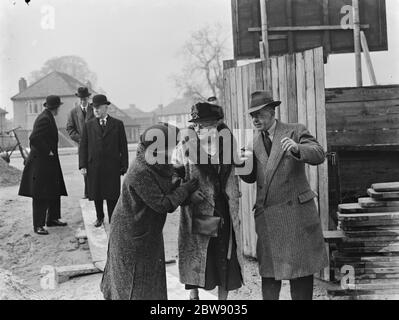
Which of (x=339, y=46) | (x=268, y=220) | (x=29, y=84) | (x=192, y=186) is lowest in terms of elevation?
(x=268, y=220)

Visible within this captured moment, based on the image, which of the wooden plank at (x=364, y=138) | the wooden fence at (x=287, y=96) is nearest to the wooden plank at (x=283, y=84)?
the wooden fence at (x=287, y=96)

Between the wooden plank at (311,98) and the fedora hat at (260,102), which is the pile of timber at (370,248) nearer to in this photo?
the wooden plank at (311,98)

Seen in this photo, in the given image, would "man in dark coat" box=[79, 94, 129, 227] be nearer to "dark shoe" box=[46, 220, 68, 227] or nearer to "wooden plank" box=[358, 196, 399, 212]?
"dark shoe" box=[46, 220, 68, 227]

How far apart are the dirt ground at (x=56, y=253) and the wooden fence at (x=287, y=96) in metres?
0.83

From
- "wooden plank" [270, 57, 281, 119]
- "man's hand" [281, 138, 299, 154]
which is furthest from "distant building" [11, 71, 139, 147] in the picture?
"man's hand" [281, 138, 299, 154]

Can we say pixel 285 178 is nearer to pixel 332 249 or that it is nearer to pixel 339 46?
pixel 332 249

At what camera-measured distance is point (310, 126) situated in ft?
16.5

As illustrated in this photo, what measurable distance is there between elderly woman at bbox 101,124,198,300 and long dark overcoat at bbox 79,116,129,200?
10.2 feet

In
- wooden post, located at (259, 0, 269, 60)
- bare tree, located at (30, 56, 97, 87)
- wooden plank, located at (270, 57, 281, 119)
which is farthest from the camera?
bare tree, located at (30, 56, 97, 87)

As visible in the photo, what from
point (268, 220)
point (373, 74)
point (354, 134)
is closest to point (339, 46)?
point (373, 74)

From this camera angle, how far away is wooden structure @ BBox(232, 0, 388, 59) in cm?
735
